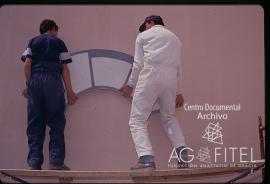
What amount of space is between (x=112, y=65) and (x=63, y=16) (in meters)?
0.50

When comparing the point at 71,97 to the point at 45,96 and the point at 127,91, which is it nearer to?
the point at 45,96

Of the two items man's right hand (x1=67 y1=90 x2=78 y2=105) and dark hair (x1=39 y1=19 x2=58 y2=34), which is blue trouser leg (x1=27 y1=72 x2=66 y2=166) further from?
dark hair (x1=39 y1=19 x2=58 y2=34)

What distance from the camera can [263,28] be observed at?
4.23 m

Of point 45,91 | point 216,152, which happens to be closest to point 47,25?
point 45,91

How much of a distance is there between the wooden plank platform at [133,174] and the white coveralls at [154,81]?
0.18 metres

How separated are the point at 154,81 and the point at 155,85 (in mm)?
29

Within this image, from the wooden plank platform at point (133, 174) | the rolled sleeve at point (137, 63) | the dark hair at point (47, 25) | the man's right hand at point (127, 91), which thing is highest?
the dark hair at point (47, 25)

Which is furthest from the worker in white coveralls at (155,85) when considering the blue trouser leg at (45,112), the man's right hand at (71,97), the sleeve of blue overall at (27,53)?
the sleeve of blue overall at (27,53)

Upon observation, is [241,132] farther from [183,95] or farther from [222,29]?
[222,29]

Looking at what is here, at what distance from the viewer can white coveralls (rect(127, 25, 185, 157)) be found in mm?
4113

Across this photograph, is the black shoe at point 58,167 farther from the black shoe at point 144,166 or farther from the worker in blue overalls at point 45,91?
the black shoe at point 144,166

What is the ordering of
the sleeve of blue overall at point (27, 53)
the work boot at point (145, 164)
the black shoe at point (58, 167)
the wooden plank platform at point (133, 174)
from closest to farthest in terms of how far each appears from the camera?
1. the wooden plank platform at point (133, 174)
2. the work boot at point (145, 164)
3. the black shoe at point (58, 167)
4. the sleeve of blue overall at point (27, 53)

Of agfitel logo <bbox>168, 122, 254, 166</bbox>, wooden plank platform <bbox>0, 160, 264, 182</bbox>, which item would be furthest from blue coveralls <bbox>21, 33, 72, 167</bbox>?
agfitel logo <bbox>168, 122, 254, 166</bbox>

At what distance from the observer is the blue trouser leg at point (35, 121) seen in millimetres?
4164
